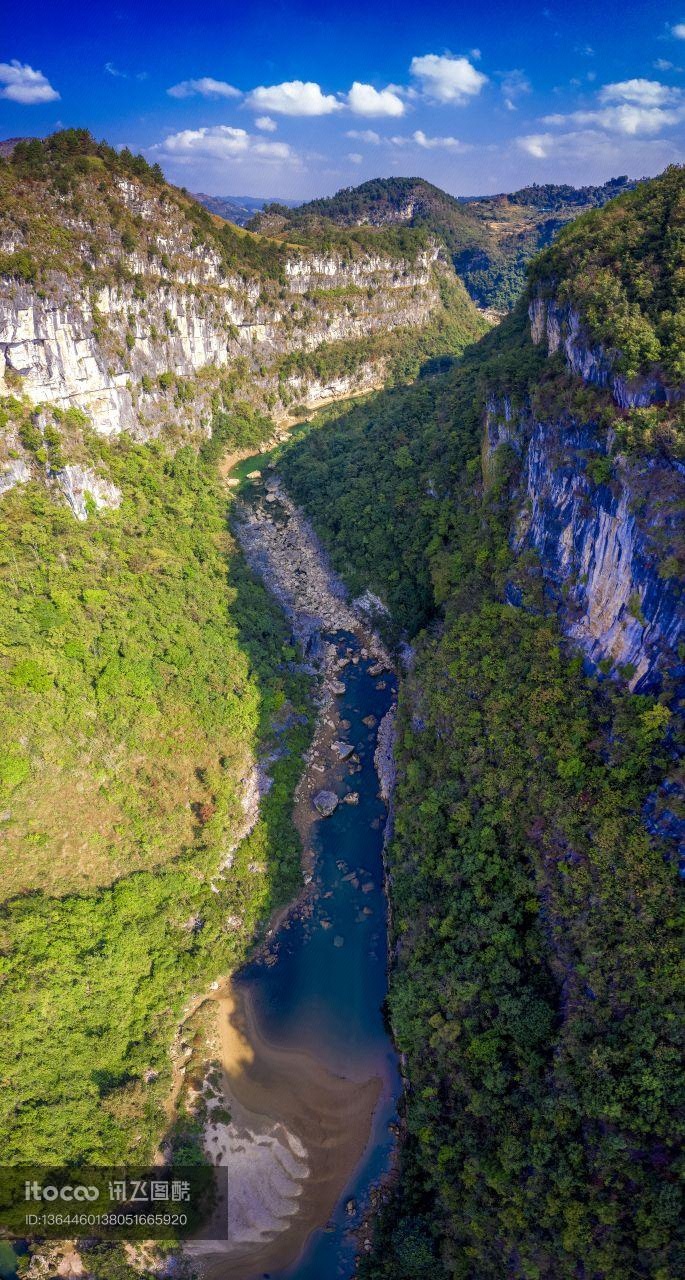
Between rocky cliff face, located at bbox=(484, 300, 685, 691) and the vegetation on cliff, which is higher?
the vegetation on cliff

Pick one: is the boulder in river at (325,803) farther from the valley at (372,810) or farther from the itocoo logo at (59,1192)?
the itocoo logo at (59,1192)

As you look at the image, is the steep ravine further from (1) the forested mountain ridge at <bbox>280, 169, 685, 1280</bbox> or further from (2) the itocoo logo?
(2) the itocoo logo

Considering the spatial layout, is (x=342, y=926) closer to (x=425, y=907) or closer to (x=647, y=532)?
(x=425, y=907)

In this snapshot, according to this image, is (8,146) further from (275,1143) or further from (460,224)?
(460,224)

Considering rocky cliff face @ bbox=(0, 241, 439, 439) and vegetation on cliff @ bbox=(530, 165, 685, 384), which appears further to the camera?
rocky cliff face @ bbox=(0, 241, 439, 439)

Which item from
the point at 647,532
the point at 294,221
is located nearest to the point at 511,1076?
the point at 647,532

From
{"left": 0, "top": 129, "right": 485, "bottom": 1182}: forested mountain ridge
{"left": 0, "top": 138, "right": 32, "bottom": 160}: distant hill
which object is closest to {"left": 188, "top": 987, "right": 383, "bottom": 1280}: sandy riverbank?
{"left": 0, "top": 129, "right": 485, "bottom": 1182}: forested mountain ridge
